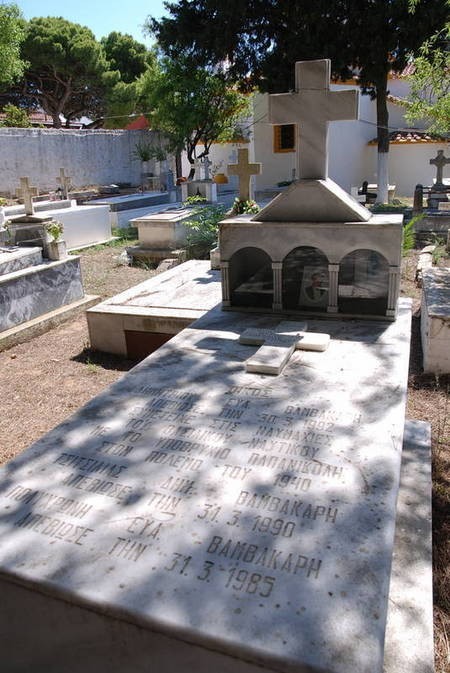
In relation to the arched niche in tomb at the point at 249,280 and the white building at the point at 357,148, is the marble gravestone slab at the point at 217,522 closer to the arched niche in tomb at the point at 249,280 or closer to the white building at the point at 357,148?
the arched niche in tomb at the point at 249,280

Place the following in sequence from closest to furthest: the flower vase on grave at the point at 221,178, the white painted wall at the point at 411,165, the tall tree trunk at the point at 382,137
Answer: the tall tree trunk at the point at 382,137 → the white painted wall at the point at 411,165 → the flower vase on grave at the point at 221,178

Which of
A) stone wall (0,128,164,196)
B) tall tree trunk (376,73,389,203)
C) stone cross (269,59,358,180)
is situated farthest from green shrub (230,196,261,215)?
stone wall (0,128,164,196)

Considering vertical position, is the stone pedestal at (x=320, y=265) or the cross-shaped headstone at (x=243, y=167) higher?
the cross-shaped headstone at (x=243, y=167)

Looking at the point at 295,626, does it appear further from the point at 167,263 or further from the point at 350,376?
the point at 167,263

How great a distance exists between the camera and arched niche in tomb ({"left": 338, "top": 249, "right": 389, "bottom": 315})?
14.7ft

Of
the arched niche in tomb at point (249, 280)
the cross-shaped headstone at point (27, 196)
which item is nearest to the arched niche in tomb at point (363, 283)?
the arched niche in tomb at point (249, 280)

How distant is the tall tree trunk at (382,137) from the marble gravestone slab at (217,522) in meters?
13.7

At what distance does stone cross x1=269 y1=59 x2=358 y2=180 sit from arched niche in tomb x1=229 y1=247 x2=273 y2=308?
2.96ft

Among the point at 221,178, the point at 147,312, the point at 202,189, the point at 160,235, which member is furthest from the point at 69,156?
the point at 147,312

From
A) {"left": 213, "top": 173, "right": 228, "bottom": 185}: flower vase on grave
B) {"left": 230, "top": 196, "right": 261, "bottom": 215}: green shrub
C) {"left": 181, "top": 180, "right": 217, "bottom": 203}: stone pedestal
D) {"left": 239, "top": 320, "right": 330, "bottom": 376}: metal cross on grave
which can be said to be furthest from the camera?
{"left": 213, "top": 173, "right": 228, "bottom": 185}: flower vase on grave

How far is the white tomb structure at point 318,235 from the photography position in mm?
4359

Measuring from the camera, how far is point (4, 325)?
6.62 metres

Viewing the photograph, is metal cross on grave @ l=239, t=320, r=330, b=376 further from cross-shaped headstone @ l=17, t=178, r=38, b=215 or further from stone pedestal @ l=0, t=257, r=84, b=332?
cross-shaped headstone @ l=17, t=178, r=38, b=215

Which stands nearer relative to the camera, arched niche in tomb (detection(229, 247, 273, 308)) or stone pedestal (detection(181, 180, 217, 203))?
arched niche in tomb (detection(229, 247, 273, 308))
